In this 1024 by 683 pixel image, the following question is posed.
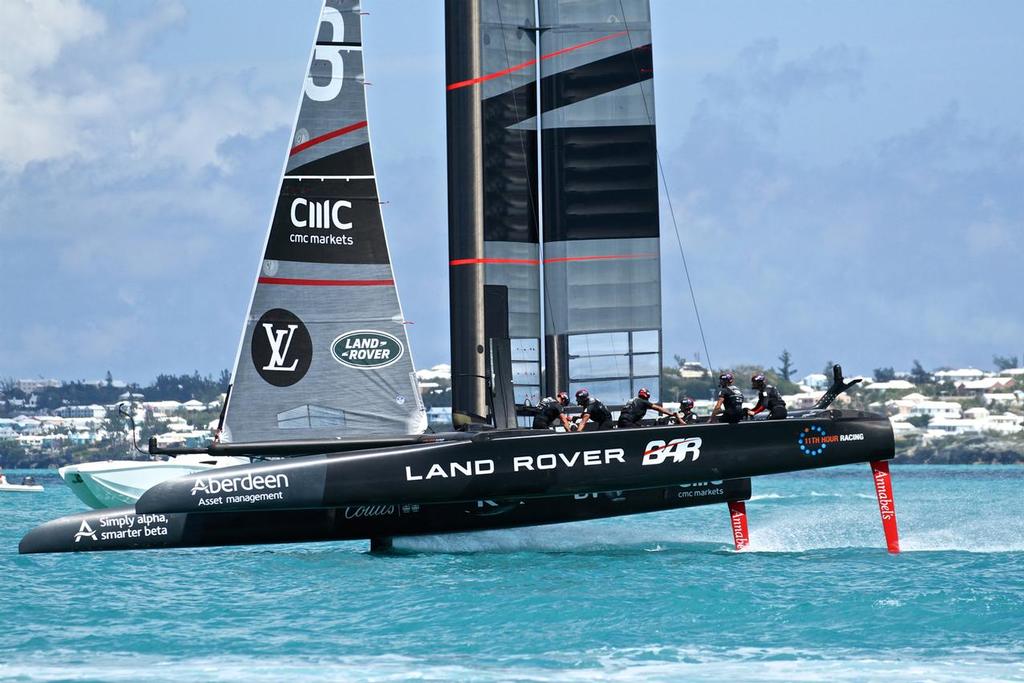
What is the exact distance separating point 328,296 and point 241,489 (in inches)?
93.8

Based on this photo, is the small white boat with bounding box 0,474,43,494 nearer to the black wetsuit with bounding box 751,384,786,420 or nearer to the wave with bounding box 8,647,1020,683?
the black wetsuit with bounding box 751,384,786,420

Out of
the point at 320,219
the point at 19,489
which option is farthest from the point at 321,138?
the point at 19,489

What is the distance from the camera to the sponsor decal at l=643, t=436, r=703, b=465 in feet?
46.6

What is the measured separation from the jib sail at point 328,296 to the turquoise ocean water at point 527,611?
1.51 m

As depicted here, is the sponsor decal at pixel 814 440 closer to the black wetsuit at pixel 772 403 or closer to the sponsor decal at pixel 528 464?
the black wetsuit at pixel 772 403

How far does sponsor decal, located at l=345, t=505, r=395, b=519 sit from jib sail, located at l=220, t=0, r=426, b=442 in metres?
0.76

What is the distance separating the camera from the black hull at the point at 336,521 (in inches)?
564

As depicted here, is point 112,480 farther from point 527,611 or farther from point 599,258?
point 527,611

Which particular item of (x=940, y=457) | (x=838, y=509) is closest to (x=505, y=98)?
(x=838, y=509)

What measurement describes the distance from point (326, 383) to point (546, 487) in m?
2.53

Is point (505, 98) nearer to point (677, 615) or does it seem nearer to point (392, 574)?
point (392, 574)

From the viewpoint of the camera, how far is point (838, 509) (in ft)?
102

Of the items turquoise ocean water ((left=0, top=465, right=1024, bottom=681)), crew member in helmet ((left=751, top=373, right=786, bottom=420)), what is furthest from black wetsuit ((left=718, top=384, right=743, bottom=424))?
turquoise ocean water ((left=0, top=465, right=1024, bottom=681))

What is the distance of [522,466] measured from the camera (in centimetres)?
1400
